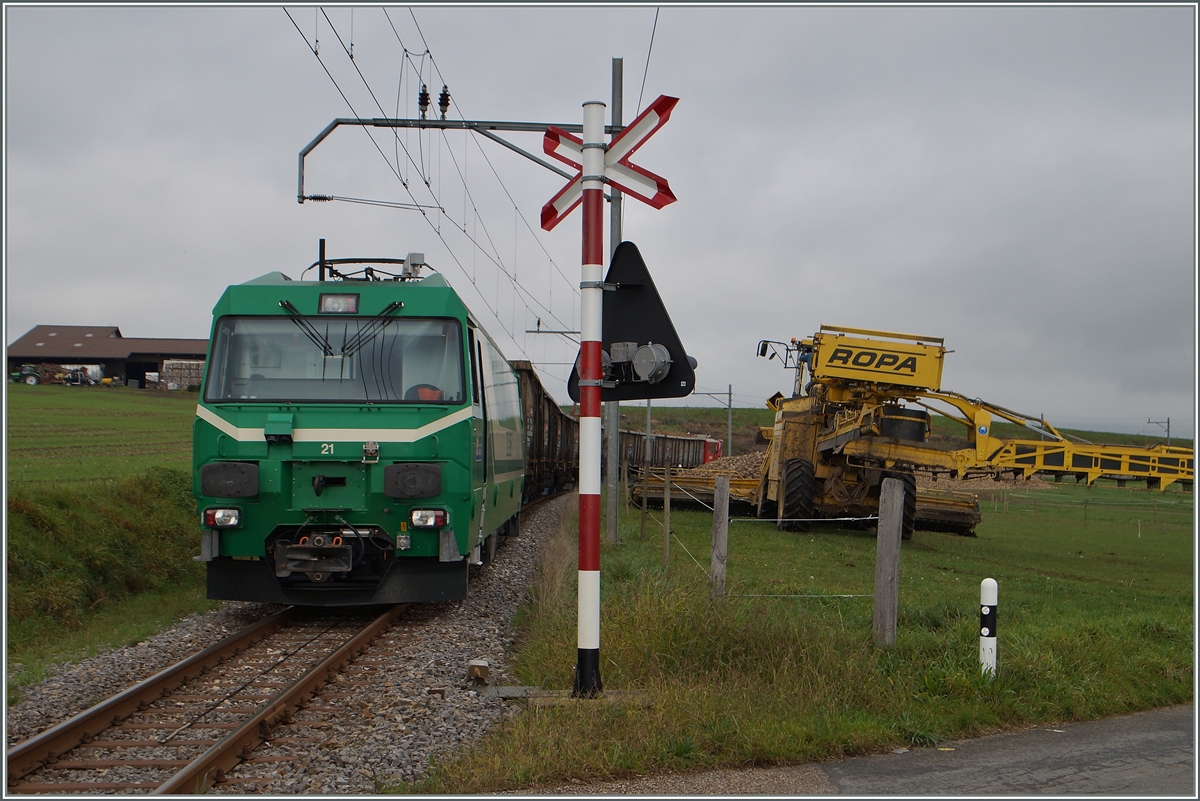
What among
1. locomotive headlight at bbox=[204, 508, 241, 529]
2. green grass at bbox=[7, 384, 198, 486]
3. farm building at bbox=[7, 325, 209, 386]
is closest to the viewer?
locomotive headlight at bbox=[204, 508, 241, 529]

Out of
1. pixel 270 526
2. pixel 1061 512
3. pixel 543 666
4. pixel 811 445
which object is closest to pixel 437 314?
pixel 270 526

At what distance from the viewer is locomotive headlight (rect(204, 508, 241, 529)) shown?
8.70 meters

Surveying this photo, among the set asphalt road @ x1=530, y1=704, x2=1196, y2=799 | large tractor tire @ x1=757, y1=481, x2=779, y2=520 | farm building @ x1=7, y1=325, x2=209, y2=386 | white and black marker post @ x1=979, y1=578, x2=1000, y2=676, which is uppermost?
farm building @ x1=7, y1=325, x2=209, y2=386

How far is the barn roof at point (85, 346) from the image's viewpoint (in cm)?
5350

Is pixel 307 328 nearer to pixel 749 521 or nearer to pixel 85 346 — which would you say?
pixel 749 521

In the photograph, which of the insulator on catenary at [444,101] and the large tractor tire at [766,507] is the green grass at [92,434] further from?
the large tractor tire at [766,507]

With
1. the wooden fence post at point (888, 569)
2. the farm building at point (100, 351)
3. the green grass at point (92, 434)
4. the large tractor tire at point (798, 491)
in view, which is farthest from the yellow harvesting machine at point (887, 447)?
the farm building at point (100, 351)

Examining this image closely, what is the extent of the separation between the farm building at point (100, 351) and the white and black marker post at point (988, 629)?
51.8 metres

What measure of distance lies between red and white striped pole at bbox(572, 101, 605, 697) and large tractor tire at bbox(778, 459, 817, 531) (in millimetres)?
14903

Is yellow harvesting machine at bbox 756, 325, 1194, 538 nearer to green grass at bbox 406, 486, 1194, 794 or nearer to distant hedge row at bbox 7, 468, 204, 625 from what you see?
green grass at bbox 406, 486, 1194, 794

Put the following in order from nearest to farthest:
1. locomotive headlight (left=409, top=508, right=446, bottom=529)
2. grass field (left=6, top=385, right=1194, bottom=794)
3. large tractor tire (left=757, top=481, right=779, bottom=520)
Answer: grass field (left=6, top=385, right=1194, bottom=794) < locomotive headlight (left=409, top=508, right=446, bottom=529) < large tractor tire (left=757, top=481, right=779, bottom=520)

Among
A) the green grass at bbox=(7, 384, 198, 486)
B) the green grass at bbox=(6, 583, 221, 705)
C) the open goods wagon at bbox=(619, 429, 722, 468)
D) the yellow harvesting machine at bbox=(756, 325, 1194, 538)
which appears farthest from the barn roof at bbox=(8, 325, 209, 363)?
the green grass at bbox=(6, 583, 221, 705)

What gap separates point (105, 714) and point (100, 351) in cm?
5545

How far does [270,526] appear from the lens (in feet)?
28.9
